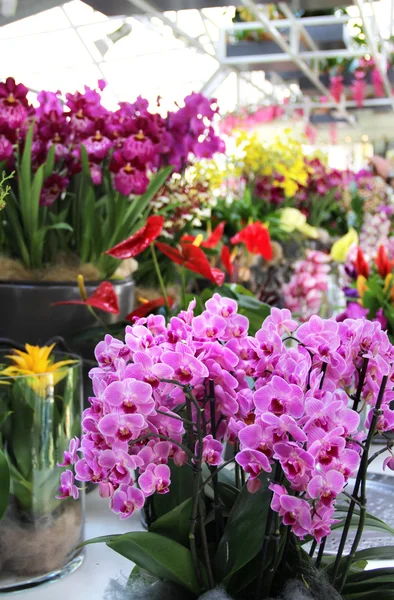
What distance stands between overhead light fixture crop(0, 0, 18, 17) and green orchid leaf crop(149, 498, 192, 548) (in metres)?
1.12

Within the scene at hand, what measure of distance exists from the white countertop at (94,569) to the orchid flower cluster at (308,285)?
1001 millimetres

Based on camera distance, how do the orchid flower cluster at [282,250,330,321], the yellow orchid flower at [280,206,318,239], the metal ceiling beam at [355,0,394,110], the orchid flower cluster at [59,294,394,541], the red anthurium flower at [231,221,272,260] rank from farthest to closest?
1. the metal ceiling beam at [355,0,394,110]
2. the yellow orchid flower at [280,206,318,239]
3. the orchid flower cluster at [282,250,330,321]
4. the red anthurium flower at [231,221,272,260]
5. the orchid flower cluster at [59,294,394,541]

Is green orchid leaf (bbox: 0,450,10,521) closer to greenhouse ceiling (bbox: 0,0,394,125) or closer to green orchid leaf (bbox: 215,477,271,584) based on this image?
green orchid leaf (bbox: 215,477,271,584)

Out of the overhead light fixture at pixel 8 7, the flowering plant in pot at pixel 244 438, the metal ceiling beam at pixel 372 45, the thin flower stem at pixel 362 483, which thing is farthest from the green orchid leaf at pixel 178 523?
the metal ceiling beam at pixel 372 45

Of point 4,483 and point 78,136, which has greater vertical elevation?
point 78,136

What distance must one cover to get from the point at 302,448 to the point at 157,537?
0.42 feet

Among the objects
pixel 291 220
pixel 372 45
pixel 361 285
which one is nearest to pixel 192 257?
pixel 361 285

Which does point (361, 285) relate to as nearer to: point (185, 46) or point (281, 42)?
point (281, 42)

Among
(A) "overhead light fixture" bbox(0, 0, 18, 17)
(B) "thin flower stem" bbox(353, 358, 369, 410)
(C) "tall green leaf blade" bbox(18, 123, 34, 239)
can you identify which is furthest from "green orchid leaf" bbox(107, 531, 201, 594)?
(A) "overhead light fixture" bbox(0, 0, 18, 17)

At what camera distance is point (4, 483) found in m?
0.62

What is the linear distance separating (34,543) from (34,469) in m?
0.07

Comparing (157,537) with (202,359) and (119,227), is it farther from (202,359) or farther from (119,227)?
(119,227)

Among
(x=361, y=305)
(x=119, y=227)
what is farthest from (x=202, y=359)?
(x=361, y=305)

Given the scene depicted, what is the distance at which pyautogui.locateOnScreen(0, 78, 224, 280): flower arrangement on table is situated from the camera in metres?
1.02
